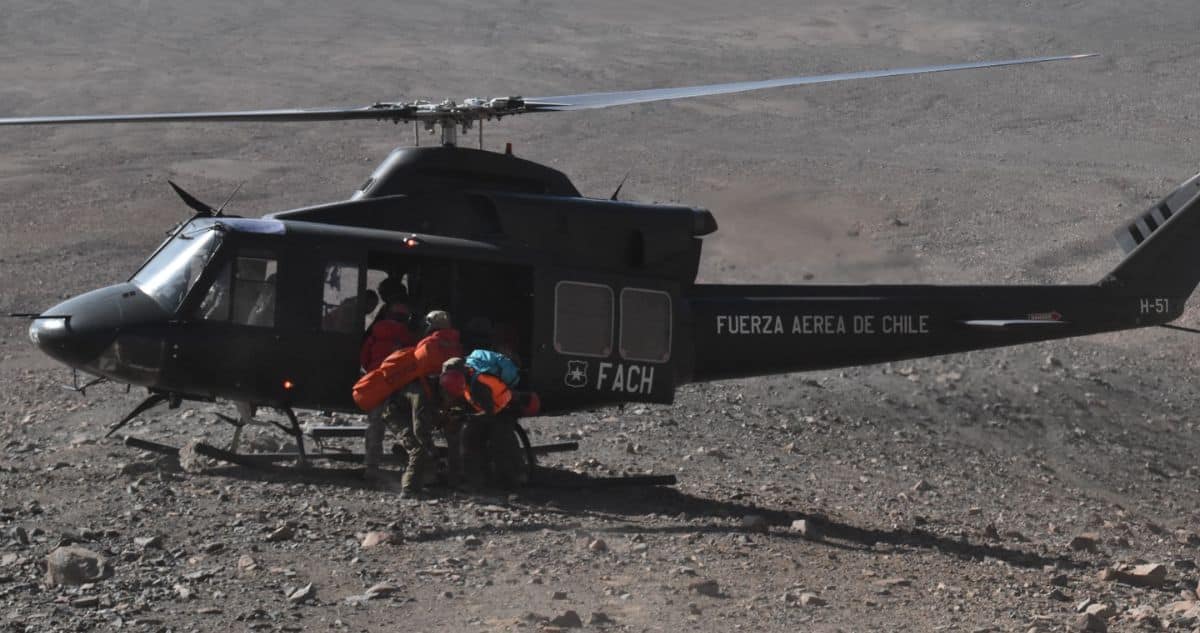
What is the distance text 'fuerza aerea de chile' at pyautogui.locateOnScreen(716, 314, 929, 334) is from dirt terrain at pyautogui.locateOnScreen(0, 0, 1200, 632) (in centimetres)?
127

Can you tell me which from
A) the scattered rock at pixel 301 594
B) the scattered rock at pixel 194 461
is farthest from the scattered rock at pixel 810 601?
the scattered rock at pixel 194 461

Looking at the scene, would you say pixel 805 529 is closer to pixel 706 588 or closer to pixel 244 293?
pixel 706 588

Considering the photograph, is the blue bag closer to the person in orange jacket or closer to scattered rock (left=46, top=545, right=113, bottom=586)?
the person in orange jacket

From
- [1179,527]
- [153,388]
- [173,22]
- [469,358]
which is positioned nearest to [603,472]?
[469,358]

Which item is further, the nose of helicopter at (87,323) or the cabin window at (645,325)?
the cabin window at (645,325)

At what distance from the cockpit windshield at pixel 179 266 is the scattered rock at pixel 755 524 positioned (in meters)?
4.03

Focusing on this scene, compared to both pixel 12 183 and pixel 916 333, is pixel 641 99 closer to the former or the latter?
pixel 916 333

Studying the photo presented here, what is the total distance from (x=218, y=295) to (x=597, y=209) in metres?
2.77

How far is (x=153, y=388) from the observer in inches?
405

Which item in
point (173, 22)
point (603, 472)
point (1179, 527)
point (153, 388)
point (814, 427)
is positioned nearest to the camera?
point (153, 388)

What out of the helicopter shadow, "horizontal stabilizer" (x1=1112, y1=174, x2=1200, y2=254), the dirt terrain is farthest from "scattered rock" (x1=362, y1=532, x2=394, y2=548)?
"horizontal stabilizer" (x1=1112, y1=174, x2=1200, y2=254)

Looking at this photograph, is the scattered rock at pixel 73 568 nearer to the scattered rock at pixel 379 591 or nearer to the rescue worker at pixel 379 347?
the scattered rock at pixel 379 591

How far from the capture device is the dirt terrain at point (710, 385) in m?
8.40

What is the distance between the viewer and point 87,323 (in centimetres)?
1002
